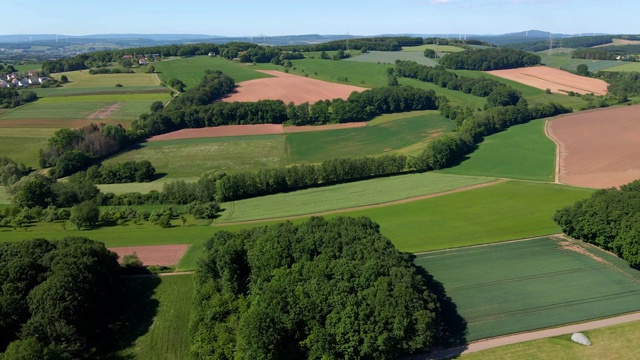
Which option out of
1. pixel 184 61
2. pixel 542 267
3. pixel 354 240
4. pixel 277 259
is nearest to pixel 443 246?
pixel 542 267

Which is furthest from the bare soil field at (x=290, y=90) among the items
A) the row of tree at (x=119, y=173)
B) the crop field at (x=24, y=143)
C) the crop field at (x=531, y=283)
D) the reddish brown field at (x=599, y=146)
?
the crop field at (x=531, y=283)

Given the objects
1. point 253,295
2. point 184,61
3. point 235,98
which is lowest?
point 253,295

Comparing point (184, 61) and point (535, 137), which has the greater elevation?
point (184, 61)

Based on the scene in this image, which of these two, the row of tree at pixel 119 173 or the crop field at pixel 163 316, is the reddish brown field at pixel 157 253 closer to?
the crop field at pixel 163 316

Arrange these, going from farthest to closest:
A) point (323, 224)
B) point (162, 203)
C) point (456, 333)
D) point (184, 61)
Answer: point (184, 61), point (162, 203), point (323, 224), point (456, 333)

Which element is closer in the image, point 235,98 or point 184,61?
point 235,98

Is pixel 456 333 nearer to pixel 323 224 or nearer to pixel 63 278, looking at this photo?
pixel 323 224
